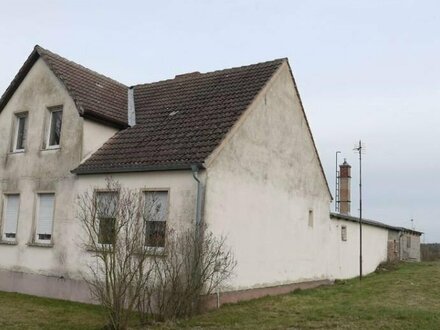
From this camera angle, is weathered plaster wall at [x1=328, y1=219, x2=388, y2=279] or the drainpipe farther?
weathered plaster wall at [x1=328, y1=219, x2=388, y2=279]

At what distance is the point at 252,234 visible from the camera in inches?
601

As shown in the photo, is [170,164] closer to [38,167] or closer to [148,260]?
[148,260]

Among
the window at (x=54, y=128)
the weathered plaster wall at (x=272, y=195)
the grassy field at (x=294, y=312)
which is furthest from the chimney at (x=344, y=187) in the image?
the window at (x=54, y=128)

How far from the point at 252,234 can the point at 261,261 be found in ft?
3.47

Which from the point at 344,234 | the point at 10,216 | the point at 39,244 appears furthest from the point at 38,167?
the point at 344,234

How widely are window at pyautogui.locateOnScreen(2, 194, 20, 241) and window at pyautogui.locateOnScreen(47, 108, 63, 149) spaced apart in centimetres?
235

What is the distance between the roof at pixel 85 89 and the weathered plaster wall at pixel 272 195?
188 inches

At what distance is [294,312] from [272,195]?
14.8 feet

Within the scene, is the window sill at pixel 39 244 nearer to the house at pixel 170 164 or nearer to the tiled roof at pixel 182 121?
the house at pixel 170 164

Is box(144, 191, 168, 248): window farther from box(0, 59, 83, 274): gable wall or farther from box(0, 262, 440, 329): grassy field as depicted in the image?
box(0, 59, 83, 274): gable wall

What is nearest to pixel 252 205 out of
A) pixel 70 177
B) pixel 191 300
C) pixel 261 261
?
pixel 261 261

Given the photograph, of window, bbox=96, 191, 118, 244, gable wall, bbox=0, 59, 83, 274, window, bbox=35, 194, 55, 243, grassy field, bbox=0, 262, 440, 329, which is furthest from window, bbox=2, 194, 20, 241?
window, bbox=96, 191, 118, 244

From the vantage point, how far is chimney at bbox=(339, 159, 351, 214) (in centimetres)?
3400

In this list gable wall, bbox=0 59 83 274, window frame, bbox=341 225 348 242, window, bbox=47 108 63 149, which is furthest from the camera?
window frame, bbox=341 225 348 242
